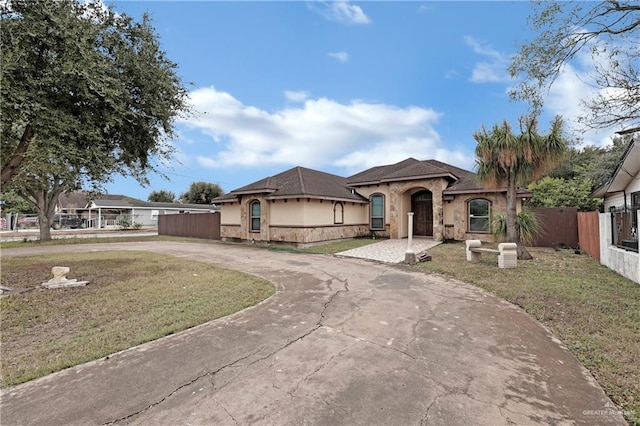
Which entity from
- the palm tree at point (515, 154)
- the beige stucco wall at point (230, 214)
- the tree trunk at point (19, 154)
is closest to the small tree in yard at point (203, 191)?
the beige stucco wall at point (230, 214)

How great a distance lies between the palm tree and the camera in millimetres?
9898

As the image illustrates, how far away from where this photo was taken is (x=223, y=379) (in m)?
3.03

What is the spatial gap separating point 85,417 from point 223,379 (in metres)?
1.14

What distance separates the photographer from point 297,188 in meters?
15.5

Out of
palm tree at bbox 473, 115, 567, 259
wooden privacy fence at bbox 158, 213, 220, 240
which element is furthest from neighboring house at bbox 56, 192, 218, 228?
palm tree at bbox 473, 115, 567, 259

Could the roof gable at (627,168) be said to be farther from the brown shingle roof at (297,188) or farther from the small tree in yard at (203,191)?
the small tree in yard at (203,191)

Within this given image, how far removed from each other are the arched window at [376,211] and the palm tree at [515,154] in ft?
27.1

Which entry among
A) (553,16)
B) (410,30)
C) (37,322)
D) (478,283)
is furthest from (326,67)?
(37,322)

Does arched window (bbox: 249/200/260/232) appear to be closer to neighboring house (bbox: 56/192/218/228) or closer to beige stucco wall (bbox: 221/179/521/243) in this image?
beige stucco wall (bbox: 221/179/521/243)

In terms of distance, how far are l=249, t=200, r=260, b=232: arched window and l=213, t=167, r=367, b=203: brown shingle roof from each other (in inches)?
33.2

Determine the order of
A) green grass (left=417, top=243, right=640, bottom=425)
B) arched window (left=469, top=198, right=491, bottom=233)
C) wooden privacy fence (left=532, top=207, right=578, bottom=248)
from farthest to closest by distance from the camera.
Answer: arched window (left=469, top=198, right=491, bottom=233) < wooden privacy fence (left=532, top=207, right=578, bottom=248) < green grass (left=417, top=243, right=640, bottom=425)

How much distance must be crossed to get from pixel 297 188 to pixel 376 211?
6428 mm

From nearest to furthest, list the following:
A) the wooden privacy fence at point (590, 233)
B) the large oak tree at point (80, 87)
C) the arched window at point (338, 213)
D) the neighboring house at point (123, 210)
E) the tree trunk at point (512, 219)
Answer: the large oak tree at point (80, 87) → the wooden privacy fence at point (590, 233) → the tree trunk at point (512, 219) → the arched window at point (338, 213) → the neighboring house at point (123, 210)

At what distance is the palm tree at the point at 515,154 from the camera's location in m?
9.90
